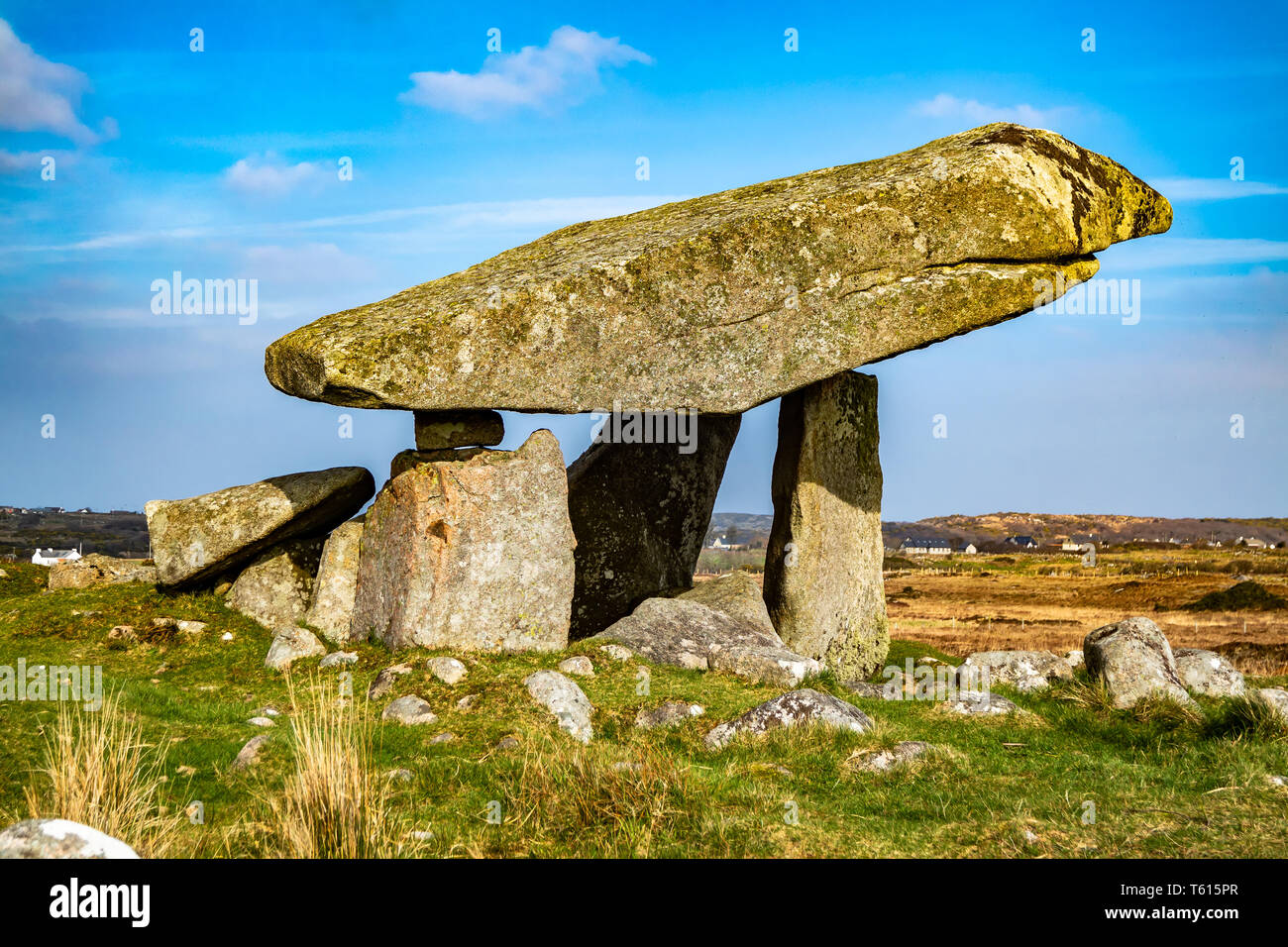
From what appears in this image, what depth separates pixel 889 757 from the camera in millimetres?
9312

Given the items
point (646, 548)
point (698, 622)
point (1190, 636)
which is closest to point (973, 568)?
point (1190, 636)

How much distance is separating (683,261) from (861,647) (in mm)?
6548

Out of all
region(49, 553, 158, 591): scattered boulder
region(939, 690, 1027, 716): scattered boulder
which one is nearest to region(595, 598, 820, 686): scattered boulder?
region(939, 690, 1027, 716): scattered boulder

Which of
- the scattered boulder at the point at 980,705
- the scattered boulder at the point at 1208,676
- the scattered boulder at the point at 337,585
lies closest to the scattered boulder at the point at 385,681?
the scattered boulder at the point at 337,585

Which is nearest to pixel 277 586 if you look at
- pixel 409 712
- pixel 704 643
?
pixel 409 712

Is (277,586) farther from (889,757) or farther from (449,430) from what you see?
(889,757)

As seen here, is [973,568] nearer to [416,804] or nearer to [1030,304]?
[1030,304]

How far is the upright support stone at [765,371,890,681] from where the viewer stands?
1606 cm

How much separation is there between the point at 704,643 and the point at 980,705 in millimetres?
3466

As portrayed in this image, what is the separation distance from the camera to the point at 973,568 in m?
54.3

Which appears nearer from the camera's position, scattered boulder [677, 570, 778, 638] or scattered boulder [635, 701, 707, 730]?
scattered boulder [635, 701, 707, 730]

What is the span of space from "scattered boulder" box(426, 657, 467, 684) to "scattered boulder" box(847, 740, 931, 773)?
4668 mm

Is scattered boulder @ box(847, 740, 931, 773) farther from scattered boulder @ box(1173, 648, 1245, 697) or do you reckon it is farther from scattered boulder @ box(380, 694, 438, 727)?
scattered boulder @ box(1173, 648, 1245, 697)

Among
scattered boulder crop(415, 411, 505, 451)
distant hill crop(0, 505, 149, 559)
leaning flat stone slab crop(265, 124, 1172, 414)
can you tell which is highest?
leaning flat stone slab crop(265, 124, 1172, 414)
